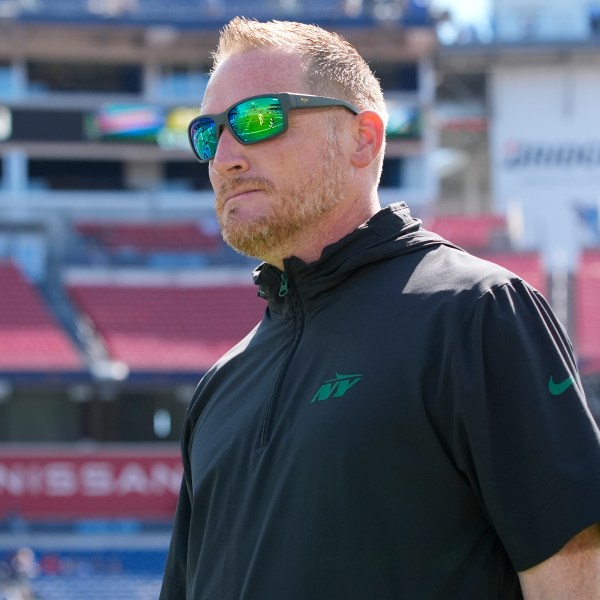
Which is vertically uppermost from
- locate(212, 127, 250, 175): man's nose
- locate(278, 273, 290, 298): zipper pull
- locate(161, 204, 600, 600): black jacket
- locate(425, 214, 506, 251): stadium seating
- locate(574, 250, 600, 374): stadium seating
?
locate(212, 127, 250, 175): man's nose

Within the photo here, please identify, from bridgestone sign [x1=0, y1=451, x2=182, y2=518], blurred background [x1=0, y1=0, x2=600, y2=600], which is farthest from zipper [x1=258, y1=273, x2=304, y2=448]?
bridgestone sign [x1=0, y1=451, x2=182, y2=518]

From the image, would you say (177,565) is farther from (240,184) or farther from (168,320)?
(168,320)

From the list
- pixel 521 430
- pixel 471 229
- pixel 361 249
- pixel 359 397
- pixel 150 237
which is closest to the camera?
pixel 521 430

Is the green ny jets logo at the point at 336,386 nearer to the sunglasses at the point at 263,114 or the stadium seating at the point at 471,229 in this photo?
the sunglasses at the point at 263,114

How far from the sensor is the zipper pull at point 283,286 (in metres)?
2.07

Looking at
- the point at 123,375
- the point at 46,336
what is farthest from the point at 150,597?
the point at 46,336

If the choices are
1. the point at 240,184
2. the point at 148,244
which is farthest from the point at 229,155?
the point at 148,244

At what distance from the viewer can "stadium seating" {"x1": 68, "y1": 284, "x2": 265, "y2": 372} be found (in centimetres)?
1914

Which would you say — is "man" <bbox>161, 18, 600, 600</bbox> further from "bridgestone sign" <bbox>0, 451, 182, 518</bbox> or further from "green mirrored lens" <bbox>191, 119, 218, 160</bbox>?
"bridgestone sign" <bbox>0, 451, 182, 518</bbox>

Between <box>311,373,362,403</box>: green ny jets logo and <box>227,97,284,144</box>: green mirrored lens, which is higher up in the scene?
<box>227,97,284,144</box>: green mirrored lens

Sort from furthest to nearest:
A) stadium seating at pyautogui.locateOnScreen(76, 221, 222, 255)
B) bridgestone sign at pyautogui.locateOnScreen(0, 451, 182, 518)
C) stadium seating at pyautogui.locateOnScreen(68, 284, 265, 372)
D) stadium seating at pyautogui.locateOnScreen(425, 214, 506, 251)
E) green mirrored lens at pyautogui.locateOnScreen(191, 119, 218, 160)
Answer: stadium seating at pyautogui.locateOnScreen(76, 221, 222, 255) < stadium seating at pyautogui.locateOnScreen(425, 214, 506, 251) < stadium seating at pyautogui.locateOnScreen(68, 284, 265, 372) < bridgestone sign at pyautogui.locateOnScreen(0, 451, 182, 518) < green mirrored lens at pyautogui.locateOnScreen(191, 119, 218, 160)

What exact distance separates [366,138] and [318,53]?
0.58 ft

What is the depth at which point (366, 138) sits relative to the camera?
6.89 ft

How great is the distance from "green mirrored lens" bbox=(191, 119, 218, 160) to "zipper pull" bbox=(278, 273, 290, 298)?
299mm
